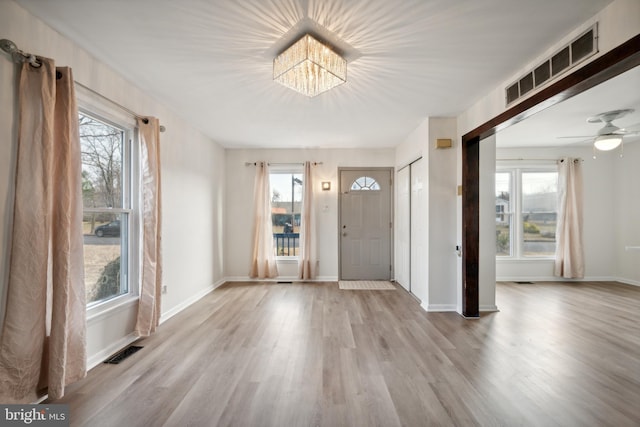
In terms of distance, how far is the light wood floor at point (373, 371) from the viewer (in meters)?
1.72

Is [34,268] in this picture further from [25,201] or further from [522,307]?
[522,307]

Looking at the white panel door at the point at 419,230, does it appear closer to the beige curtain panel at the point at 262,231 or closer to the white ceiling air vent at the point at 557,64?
the white ceiling air vent at the point at 557,64

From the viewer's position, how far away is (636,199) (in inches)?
193

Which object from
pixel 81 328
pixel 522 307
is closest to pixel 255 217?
pixel 81 328

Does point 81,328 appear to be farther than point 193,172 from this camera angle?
No

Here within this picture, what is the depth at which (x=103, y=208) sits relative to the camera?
2471 millimetres

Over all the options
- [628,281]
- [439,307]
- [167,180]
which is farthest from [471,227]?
[628,281]

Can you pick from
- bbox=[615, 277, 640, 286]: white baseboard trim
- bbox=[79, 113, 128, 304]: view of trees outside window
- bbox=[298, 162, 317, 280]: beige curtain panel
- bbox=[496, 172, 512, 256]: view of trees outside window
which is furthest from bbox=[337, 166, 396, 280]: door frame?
bbox=[615, 277, 640, 286]: white baseboard trim

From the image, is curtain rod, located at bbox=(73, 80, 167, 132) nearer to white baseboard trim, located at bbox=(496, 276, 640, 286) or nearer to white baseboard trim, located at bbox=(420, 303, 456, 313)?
white baseboard trim, located at bbox=(420, 303, 456, 313)

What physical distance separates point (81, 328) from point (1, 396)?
1.55ft

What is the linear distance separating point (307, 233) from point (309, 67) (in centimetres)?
334

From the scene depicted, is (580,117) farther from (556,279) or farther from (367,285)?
(367,285)

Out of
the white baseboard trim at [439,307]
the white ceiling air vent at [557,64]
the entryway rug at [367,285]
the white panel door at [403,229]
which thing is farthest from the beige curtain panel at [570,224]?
the white ceiling air vent at [557,64]

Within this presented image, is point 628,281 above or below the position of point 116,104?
below
